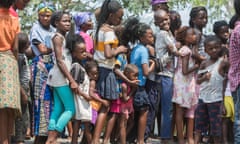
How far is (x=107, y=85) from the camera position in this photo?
6750mm

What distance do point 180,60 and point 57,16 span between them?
64.7 inches

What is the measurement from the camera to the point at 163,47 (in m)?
7.12

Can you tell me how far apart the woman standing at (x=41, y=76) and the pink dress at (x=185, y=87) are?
1.55m

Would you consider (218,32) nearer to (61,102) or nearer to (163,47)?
(163,47)

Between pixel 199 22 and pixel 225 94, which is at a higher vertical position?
pixel 199 22

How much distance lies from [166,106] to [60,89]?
1518 mm

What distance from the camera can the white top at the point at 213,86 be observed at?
710 cm

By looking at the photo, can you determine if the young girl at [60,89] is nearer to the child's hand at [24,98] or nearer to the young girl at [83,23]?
the child's hand at [24,98]

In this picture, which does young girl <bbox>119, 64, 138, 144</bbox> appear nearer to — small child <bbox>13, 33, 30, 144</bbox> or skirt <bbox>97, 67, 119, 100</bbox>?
skirt <bbox>97, 67, 119, 100</bbox>

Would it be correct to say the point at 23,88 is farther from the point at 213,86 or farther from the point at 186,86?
the point at 213,86

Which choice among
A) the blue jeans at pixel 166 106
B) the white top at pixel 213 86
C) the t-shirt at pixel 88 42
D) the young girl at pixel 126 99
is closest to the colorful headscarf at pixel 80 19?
the t-shirt at pixel 88 42

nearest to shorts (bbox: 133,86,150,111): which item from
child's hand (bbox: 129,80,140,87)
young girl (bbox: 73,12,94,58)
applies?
child's hand (bbox: 129,80,140,87)

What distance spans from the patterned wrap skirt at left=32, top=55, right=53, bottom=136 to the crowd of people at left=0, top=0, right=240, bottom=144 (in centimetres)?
1

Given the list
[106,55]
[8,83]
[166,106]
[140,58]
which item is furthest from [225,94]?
[8,83]
